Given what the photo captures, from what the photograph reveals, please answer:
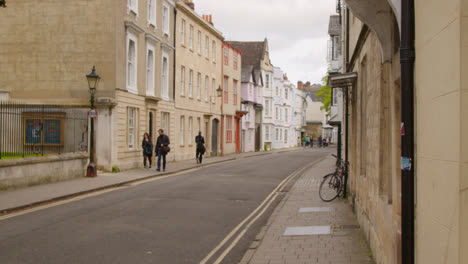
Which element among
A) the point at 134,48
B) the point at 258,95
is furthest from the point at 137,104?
the point at 258,95

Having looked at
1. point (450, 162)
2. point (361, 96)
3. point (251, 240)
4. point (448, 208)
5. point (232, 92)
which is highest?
point (232, 92)

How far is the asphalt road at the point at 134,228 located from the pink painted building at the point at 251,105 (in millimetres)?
38015

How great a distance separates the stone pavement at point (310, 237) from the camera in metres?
7.27

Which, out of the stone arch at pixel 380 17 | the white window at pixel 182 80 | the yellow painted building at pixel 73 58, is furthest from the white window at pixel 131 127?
the stone arch at pixel 380 17

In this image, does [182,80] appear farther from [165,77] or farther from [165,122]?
[165,122]

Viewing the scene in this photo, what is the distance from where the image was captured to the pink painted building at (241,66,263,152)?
53594mm

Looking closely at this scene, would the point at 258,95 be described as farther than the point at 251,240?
Yes

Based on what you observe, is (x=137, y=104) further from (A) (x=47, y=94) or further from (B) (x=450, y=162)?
(B) (x=450, y=162)

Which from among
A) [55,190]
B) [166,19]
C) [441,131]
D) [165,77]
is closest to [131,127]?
[165,77]

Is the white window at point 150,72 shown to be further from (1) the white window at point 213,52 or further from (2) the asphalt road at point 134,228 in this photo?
(1) the white window at point 213,52

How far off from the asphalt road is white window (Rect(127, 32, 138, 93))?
9.71 m

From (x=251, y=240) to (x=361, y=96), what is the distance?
376 cm

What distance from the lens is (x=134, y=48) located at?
24.5m

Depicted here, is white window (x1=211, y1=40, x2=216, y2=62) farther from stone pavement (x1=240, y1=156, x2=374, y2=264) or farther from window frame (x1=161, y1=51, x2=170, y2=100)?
stone pavement (x1=240, y1=156, x2=374, y2=264)
